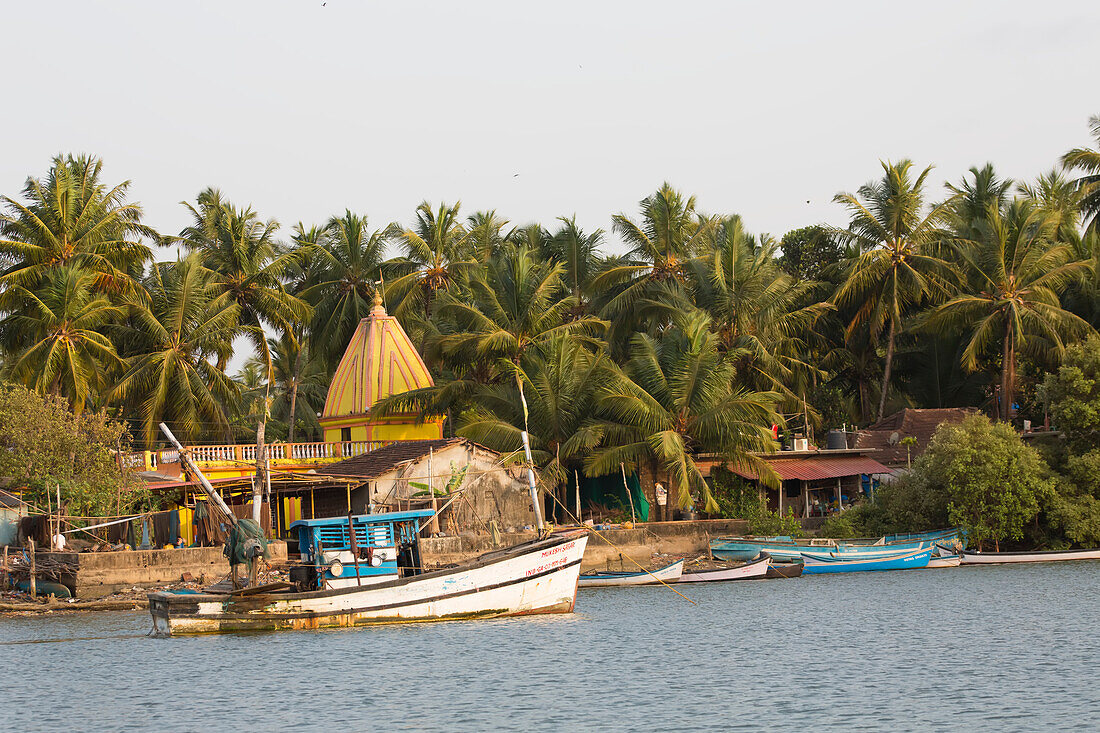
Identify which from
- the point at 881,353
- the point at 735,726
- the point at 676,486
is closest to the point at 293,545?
the point at 676,486

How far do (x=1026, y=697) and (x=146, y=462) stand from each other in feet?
97.3

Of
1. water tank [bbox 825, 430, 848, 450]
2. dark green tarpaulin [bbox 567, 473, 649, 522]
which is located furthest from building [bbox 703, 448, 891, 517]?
dark green tarpaulin [bbox 567, 473, 649, 522]

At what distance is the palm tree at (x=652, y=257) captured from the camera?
156 feet

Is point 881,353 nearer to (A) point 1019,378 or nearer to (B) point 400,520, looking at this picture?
(A) point 1019,378

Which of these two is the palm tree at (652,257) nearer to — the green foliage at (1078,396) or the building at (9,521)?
the green foliage at (1078,396)

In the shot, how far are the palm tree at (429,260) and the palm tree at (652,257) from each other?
6.51 metres

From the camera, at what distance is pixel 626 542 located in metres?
38.0

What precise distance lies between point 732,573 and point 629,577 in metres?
3.13

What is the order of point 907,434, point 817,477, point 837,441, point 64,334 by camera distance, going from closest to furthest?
point 64,334 < point 817,477 < point 837,441 < point 907,434

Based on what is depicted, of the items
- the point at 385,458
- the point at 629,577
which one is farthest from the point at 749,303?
the point at 385,458

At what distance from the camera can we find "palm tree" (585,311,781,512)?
130ft

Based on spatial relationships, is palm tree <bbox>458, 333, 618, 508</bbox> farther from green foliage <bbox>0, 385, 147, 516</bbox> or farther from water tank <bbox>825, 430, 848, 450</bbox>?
green foliage <bbox>0, 385, 147, 516</bbox>

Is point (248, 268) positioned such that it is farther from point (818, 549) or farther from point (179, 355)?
point (818, 549)

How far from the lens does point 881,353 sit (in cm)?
5284
